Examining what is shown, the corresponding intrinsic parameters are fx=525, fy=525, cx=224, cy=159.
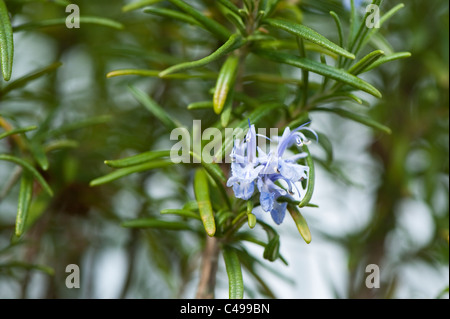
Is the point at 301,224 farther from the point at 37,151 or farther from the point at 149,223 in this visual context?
the point at 37,151

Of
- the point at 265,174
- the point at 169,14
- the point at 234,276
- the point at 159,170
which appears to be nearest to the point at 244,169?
the point at 265,174

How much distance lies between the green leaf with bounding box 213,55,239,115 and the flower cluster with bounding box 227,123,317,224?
0.17 feet

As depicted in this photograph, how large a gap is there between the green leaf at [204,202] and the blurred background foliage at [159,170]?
0.30m

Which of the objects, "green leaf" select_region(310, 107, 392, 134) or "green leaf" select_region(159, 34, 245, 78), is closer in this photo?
"green leaf" select_region(159, 34, 245, 78)

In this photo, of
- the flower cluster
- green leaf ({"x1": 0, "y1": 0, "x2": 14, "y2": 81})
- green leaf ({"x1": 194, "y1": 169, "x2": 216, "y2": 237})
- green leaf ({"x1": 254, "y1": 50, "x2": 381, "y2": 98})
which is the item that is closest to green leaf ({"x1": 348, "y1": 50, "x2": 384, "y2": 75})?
green leaf ({"x1": 254, "y1": 50, "x2": 381, "y2": 98})

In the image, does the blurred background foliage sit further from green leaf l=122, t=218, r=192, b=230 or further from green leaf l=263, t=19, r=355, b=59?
green leaf l=263, t=19, r=355, b=59

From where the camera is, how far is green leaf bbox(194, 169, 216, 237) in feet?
1.94

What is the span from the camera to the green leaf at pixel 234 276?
23.5 inches

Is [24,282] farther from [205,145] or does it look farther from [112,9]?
[112,9]

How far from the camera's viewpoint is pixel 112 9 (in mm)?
1173

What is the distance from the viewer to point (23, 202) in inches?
26.9

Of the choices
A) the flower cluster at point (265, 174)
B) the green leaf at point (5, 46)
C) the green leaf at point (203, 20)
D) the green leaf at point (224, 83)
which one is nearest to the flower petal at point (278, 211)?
the flower cluster at point (265, 174)
